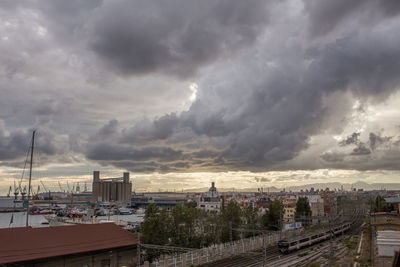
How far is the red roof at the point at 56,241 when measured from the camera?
1106 inches

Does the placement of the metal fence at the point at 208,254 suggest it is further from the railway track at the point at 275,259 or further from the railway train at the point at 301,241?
the railway train at the point at 301,241

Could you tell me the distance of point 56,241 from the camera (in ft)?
102

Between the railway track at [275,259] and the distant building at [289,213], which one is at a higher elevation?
the railway track at [275,259]

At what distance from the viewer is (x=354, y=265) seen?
115 ft

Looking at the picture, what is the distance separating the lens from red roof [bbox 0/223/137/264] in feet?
92.2

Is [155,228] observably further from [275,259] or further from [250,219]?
[250,219]

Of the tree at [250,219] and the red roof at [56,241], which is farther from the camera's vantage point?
the tree at [250,219]

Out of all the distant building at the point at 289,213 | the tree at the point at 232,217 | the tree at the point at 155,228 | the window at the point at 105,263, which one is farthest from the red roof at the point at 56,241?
the distant building at the point at 289,213

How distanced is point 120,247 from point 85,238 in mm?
3912

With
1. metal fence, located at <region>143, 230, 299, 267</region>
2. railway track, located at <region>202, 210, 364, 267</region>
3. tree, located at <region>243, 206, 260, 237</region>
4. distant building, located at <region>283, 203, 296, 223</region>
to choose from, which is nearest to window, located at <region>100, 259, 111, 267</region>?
metal fence, located at <region>143, 230, 299, 267</region>

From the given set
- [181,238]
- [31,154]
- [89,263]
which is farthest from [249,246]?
[31,154]

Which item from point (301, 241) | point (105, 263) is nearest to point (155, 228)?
point (105, 263)

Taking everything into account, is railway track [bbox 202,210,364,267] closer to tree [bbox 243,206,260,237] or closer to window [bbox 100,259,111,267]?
window [bbox 100,259,111,267]

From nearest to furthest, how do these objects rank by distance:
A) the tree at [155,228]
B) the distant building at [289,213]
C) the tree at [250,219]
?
1. the tree at [155,228]
2. the tree at [250,219]
3. the distant building at [289,213]
